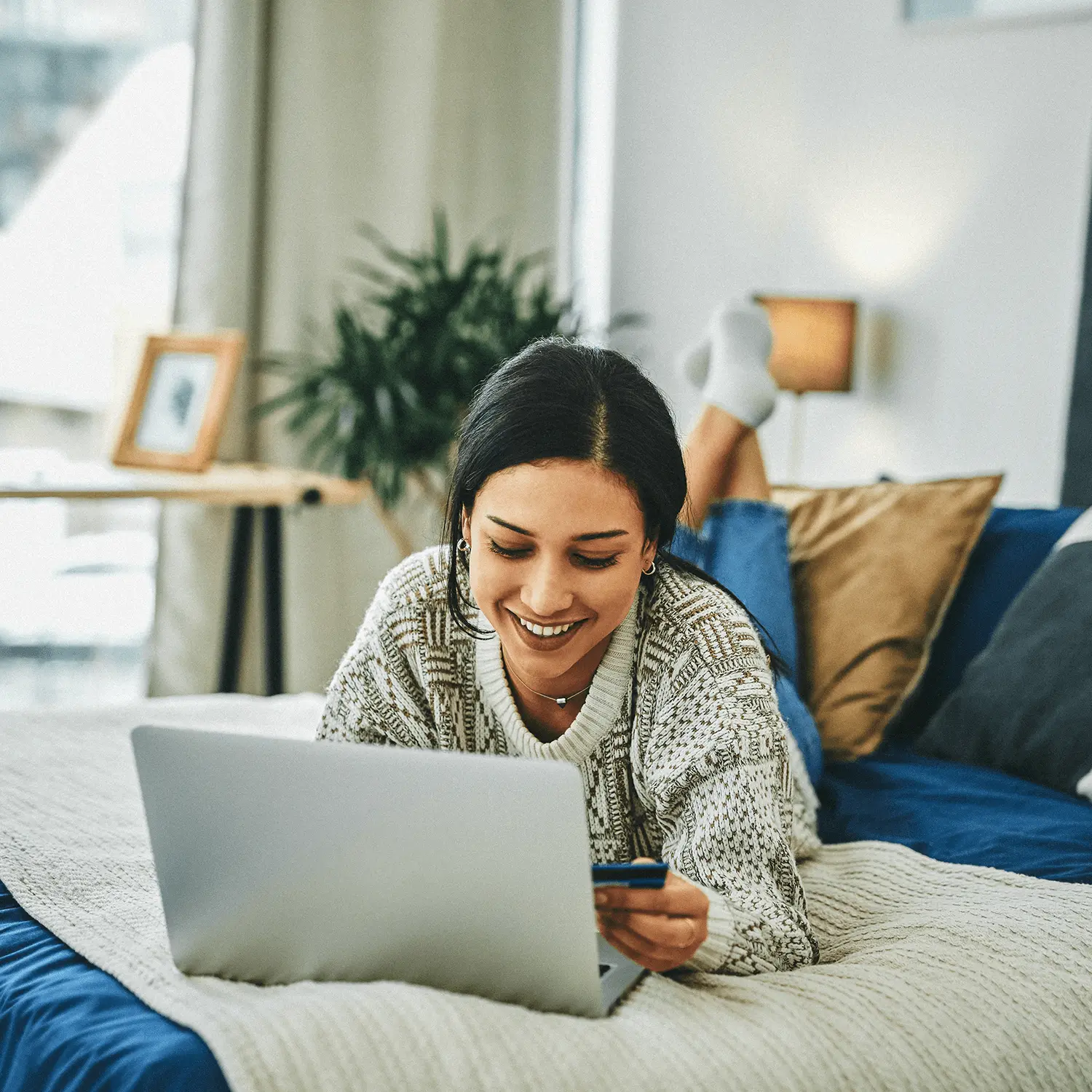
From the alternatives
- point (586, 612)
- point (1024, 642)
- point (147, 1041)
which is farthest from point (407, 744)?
point (1024, 642)

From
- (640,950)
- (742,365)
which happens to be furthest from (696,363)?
(640,950)

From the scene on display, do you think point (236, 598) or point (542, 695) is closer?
point (542, 695)

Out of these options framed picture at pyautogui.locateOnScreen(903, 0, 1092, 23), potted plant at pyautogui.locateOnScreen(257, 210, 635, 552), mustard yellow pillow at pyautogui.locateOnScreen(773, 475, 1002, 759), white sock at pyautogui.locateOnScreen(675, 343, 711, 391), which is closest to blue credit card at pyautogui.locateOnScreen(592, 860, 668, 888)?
mustard yellow pillow at pyautogui.locateOnScreen(773, 475, 1002, 759)

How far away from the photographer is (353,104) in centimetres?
352

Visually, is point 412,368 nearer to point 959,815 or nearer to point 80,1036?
point 959,815

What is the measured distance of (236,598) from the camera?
10.3 ft

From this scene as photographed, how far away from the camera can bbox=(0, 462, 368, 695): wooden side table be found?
2.59 m

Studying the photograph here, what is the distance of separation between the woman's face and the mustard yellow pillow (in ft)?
2.62

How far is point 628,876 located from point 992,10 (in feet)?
8.82

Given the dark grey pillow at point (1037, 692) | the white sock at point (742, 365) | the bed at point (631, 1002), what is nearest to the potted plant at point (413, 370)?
the white sock at point (742, 365)

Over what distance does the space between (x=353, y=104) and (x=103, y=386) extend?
39.7 inches

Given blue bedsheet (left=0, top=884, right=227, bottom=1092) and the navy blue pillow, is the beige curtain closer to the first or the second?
the navy blue pillow

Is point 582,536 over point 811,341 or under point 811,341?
under

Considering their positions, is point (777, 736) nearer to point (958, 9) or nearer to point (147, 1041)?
point (147, 1041)
